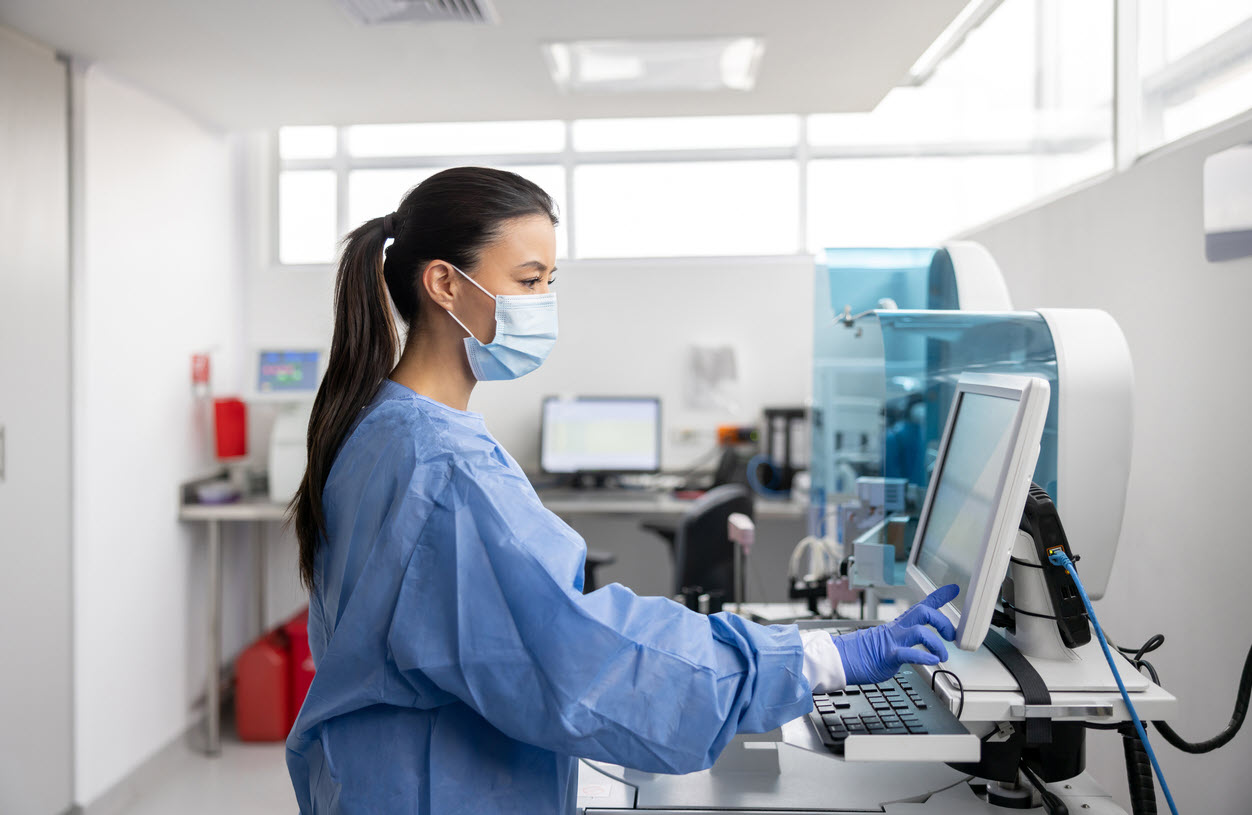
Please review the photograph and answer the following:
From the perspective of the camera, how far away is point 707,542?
2.83 meters

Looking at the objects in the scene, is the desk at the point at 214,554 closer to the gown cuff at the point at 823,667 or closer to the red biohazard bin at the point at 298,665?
the red biohazard bin at the point at 298,665

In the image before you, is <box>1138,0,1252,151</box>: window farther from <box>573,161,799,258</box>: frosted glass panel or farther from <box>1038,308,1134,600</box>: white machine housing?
<box>573,161,799,258</box>: frosted glass panel

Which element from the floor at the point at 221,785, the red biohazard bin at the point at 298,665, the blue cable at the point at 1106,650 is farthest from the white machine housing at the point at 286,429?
the blue cable at the point at 1106,650

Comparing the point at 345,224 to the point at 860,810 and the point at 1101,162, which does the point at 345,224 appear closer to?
the point at 1101,162

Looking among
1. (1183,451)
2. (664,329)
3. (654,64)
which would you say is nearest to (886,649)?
(1183,451)

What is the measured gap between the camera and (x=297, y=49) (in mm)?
2383

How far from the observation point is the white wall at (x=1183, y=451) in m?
1.37

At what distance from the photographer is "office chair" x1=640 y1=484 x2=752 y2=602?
2775mm

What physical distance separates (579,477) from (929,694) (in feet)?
8.44

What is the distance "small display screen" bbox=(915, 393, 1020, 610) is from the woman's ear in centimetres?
70

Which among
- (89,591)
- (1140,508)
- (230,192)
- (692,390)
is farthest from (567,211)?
(1140,508)

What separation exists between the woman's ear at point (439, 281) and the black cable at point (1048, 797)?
100 centimetres

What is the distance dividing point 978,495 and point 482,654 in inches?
26.0

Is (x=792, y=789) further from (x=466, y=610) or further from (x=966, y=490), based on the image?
(x=466, y=610)
